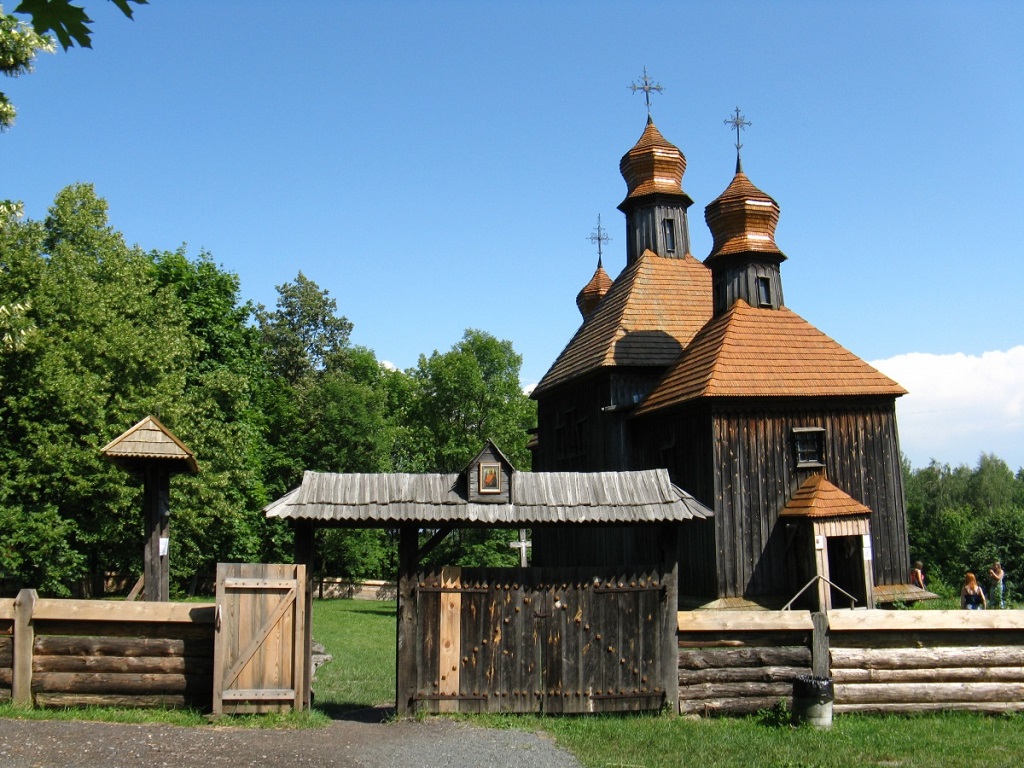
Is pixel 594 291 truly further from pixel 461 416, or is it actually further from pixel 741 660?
pixel 741 660

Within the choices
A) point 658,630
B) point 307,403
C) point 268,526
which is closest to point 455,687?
point 658,630

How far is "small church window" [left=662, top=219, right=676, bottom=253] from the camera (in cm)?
3041

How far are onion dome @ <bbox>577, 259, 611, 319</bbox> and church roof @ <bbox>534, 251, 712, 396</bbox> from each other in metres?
6.63

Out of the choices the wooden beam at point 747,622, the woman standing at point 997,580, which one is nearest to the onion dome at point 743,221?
the woman standing at point 997,580

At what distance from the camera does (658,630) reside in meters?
11.5

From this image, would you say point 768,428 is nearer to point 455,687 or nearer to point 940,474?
point 455,687

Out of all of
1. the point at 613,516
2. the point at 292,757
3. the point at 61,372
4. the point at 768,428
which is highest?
the point at 61,372

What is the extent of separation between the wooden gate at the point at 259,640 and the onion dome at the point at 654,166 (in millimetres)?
22602

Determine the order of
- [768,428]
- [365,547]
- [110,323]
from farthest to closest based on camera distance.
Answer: [365,547]
[110,323]
[768,428]

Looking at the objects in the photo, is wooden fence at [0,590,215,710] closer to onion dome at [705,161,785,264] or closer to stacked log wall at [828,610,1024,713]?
stacked log wall at [828,610,1024,713]

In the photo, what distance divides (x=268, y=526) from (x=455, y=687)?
33.8 meters

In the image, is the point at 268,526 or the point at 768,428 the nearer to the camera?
the point at 768,428

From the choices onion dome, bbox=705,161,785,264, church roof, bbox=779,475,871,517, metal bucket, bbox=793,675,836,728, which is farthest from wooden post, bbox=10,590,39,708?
onion dome, bbox=705,161,785,264

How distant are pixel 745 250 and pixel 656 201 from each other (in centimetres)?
676
